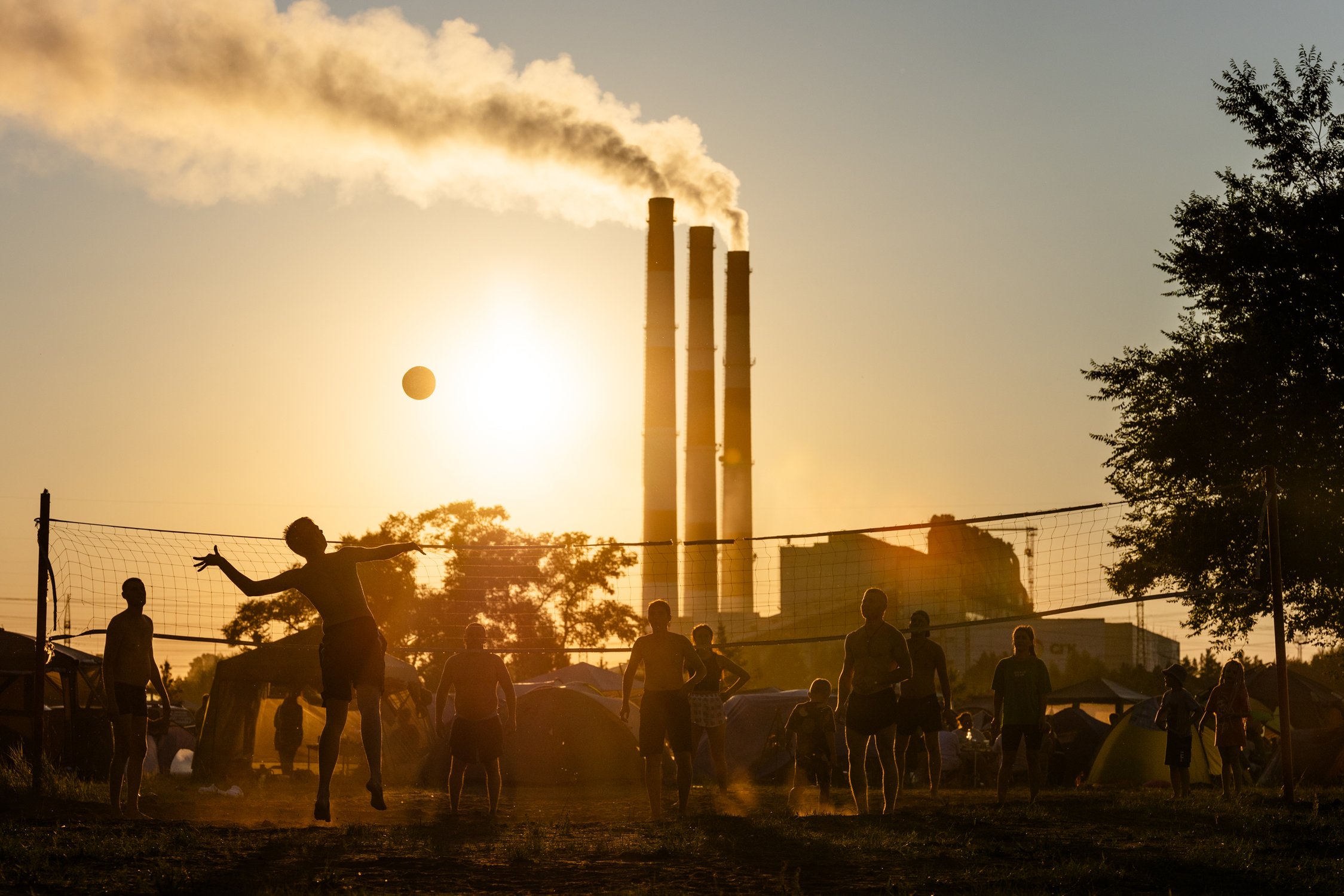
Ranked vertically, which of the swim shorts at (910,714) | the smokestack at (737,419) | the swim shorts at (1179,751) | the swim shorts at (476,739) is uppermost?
the smokestack at (737,419)

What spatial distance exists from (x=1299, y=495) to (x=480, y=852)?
2071 centimetres

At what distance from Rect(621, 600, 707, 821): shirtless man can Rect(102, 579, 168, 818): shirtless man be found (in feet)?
11.6

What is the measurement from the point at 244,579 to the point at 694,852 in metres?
3.27

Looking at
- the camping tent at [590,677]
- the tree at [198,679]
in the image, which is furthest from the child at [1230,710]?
the tree at [198,679]

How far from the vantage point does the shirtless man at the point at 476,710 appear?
11398 mm

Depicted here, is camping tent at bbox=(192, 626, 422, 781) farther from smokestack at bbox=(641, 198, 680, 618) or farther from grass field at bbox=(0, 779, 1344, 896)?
smokestack at bbox=(641, 198, 680, 618)

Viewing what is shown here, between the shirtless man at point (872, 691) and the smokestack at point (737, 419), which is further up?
the smokestack at point (737, 419)

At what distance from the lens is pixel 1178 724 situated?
46.1 ft

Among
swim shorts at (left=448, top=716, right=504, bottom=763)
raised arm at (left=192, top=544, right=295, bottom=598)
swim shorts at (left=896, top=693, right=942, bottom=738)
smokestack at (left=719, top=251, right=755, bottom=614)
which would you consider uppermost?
smokestack at (left=719, top=251, right=755, bottom=614)

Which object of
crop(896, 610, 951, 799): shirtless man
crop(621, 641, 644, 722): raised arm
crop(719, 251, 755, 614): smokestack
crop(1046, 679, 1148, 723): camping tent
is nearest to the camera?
crop(621, 641, 644, 722): raised arm

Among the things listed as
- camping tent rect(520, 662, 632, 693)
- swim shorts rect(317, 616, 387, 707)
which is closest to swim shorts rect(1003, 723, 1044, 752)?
swim shorts rect(317, 616, 387, 707)

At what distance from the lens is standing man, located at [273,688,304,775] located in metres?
22.2

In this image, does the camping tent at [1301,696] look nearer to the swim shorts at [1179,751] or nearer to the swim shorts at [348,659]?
the swim shorts at [1179,751]

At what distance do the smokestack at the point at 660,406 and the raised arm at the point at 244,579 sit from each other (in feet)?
138
